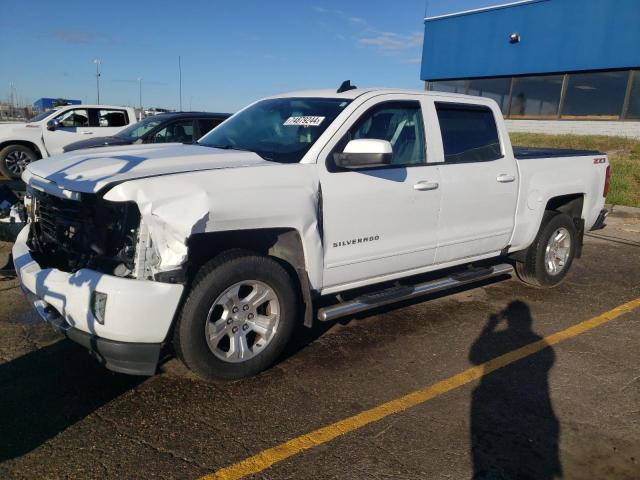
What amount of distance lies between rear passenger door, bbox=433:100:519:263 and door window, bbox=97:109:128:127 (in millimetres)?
9705

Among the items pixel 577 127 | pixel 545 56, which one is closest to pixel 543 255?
pixel 577 127

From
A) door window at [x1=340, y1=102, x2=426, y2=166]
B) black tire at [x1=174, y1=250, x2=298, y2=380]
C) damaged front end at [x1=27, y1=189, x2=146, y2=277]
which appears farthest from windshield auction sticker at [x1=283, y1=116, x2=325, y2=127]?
damaged front end at [x1=27, y1=189, x2=146, y2=277]

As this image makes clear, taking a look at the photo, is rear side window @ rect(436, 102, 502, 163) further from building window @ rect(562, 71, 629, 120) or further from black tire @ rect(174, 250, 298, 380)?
building window @ rect(562, 71, 629, 120)

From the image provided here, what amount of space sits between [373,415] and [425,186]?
1825 mm

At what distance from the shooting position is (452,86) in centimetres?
2220

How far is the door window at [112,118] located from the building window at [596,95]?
14.6m

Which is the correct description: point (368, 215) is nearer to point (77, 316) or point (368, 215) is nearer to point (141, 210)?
point (141, 210)

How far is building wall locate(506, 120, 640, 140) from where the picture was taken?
54.1 feet

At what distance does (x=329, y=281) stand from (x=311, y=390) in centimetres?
77

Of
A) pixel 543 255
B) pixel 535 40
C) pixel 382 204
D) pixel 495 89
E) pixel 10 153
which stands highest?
pixel 535 40

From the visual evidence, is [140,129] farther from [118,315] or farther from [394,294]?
[118,315]

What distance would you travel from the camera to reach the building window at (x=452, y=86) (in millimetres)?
21641

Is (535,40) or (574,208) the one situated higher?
(535,40)

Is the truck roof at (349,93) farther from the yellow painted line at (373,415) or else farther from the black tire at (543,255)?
the yellow painted line at (373,415)
